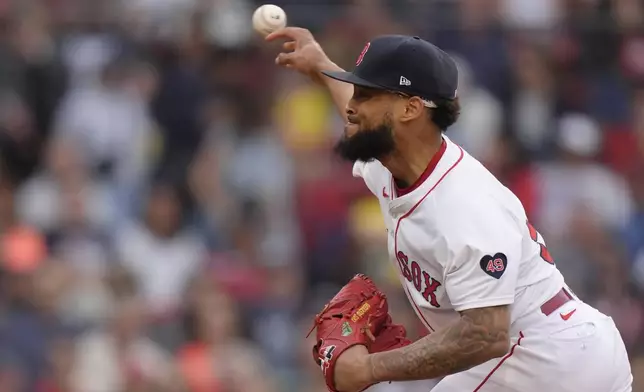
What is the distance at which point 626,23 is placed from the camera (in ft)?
36.6

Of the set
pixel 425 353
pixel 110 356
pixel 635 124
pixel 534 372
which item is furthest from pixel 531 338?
pixel 635 124

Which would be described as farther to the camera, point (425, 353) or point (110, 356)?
point (110, 356)

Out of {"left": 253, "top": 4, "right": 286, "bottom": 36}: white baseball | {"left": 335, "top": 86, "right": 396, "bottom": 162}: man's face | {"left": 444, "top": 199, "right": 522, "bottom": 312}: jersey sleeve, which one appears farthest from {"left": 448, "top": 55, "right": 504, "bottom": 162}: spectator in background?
{"left": 444, "top": 199, "right": 522, "bottom": 312}: jersey sleeve

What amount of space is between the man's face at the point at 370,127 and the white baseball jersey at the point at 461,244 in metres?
0.20

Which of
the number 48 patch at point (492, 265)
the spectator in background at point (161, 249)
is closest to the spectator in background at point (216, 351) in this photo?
the spectator in background at point (161, 249)

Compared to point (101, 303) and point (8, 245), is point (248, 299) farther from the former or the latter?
point (8, 245)

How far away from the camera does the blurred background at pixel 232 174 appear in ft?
29.8

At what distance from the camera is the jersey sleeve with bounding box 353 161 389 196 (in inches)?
208

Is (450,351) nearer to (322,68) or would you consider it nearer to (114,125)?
(322,68)

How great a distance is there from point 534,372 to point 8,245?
5.70 meters

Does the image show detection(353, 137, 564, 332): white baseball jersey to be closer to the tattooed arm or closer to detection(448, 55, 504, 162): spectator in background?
the tattooed arm

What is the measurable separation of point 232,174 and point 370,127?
18.8ft

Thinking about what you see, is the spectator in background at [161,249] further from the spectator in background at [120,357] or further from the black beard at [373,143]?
the black beard at [373,143]

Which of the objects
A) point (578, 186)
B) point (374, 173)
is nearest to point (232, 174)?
point (578, 186)
